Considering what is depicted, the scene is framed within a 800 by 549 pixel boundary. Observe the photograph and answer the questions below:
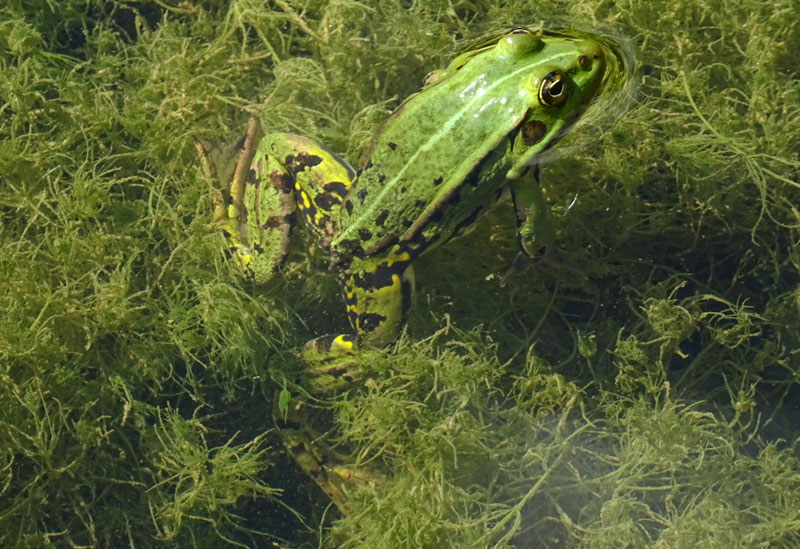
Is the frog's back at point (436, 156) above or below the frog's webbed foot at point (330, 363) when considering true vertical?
above

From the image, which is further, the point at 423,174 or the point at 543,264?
the point at 543,264

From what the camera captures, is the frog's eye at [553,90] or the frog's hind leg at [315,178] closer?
the frog's eye at [553,90]

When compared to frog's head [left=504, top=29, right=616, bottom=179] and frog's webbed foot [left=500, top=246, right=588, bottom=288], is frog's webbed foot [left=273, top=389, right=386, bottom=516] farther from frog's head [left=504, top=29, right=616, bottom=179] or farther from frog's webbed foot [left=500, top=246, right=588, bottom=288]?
frog's head [left=504, top=29, right=616, bottom=179]

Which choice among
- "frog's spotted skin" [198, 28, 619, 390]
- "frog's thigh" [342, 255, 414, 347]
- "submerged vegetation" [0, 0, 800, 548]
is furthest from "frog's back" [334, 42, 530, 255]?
"submerged vegetation" [0, 0, 800, 548]

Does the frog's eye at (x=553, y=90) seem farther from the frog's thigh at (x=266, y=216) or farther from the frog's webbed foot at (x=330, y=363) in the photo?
the frog's webbed foot at (x=330, y=363)

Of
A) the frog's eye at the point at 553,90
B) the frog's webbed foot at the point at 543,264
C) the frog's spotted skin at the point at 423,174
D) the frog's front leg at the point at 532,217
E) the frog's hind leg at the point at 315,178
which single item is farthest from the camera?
the frog's webbed foot at the point at 543,264

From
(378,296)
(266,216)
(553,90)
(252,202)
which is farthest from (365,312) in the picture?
(553,90)

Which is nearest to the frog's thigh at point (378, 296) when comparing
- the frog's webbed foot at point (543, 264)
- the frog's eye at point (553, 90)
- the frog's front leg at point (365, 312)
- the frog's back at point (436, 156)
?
the frog's front leg at point (365, 312)

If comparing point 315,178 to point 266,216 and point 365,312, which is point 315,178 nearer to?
point 266,216
